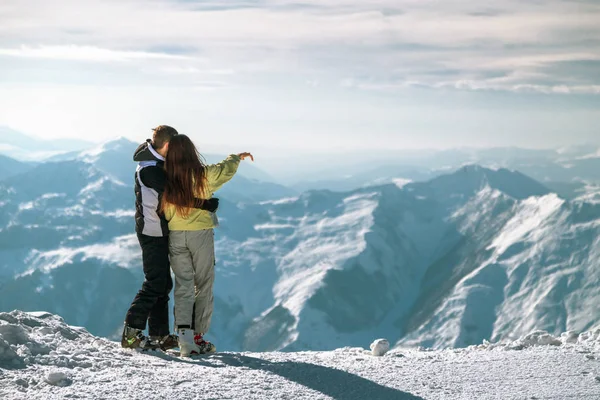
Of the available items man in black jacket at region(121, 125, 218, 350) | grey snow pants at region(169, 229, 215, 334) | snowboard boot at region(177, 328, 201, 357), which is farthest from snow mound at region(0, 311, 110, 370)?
grey snow pants at region(169, 229, 215, 334)

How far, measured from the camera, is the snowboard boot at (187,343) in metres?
10.7

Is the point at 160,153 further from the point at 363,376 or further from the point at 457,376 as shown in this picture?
the point at 457,376

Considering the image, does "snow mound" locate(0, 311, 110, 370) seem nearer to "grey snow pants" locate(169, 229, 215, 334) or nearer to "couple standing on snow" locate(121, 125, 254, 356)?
"couple standing on snow" locate(121, 125, 254, 356)

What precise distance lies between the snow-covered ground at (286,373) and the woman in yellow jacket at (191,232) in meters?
0.66

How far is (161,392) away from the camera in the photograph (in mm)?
8203

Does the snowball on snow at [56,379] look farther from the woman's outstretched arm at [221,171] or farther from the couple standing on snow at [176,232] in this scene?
the woman's outstretched arm at [221,171]

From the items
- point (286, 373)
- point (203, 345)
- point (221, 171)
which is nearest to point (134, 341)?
point (203, 345)

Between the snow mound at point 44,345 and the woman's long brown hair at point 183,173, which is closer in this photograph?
the snow mound at point 44,345

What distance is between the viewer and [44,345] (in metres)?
10.1

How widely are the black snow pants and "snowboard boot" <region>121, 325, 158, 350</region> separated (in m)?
0.14

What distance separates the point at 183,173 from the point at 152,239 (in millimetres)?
1315

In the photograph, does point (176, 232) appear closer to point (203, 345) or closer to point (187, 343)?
point (187, 343)

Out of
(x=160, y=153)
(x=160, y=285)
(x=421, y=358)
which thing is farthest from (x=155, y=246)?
(x=421, y=358)

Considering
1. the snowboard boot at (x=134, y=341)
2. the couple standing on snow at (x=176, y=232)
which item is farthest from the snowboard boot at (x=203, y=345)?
the snowboard boot at (x=134, y=341)
